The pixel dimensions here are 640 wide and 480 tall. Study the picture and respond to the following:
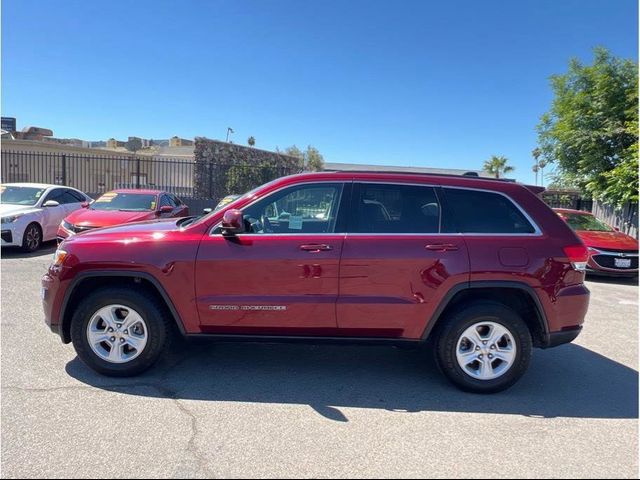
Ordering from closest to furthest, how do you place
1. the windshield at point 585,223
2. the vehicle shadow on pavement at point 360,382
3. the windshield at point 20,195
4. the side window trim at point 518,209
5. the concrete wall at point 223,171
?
Answer: 1. the vehicle shadow on pavement at point 360,382
2. the side window trim at point 518,209
3. the windshield at point 20,195
4. the windshield at point 585,223
5. the concrete wall at point 223,171

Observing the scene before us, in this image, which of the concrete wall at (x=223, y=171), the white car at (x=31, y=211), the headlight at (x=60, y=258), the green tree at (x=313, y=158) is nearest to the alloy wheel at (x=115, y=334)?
the headlight at (x=60, y=258)

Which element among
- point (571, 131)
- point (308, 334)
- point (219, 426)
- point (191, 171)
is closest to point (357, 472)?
point (219, 426)

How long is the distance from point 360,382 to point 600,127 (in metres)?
15.0

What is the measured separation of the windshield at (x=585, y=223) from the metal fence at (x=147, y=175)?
14.1 m

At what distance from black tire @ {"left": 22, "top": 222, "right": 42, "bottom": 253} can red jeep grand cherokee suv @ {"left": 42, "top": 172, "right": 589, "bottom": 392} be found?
24.8 feet

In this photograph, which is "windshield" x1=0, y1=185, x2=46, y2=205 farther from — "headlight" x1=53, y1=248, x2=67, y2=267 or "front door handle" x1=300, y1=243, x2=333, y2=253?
"front door handle" x1=300, y1=243, x2=333, y2=253

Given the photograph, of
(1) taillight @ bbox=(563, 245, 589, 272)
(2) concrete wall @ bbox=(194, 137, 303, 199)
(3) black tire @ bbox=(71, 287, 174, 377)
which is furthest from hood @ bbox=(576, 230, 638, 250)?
(2) concrete wall @ bbox=(194, 137, 303, 199)

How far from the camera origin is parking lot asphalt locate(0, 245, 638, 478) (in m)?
2.93

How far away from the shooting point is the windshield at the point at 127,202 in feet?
34.5

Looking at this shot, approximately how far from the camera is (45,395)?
3717 mm

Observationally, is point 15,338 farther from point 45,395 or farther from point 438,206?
point 438,206

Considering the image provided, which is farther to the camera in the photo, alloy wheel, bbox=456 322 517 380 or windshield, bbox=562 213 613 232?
windshield, bbox=562 213 613 232

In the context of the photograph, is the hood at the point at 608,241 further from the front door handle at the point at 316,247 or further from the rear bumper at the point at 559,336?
the front door handle at the point at 316,247

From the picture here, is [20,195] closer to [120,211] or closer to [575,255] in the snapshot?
[120,211]
